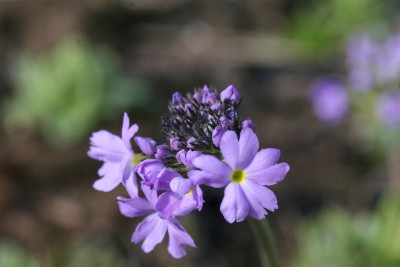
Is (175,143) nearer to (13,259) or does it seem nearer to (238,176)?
(238,176)

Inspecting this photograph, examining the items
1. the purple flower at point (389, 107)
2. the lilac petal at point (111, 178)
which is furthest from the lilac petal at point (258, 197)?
the purple flower at point (389, 107)

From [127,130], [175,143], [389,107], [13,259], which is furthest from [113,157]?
[389,107]

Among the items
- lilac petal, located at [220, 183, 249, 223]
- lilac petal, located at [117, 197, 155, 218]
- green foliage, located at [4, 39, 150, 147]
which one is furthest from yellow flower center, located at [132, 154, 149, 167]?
green foliage, located at [4, 39, 150, 147]

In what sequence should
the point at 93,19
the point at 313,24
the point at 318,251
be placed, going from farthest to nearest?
the point at 93,19
the point at 313,24
the point at 318,251

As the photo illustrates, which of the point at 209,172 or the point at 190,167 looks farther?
the point at 190,167

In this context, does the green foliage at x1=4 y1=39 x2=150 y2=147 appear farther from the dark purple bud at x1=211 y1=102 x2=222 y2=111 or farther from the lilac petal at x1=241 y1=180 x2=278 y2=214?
the lilac petal at x1=241 y1=180 x2=278 y2=214

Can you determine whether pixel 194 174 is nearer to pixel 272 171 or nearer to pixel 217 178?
pixel 217 178

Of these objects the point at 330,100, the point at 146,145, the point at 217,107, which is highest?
the point at 330,100

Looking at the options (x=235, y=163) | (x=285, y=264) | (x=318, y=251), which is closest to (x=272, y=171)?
(x=235, y=163)
